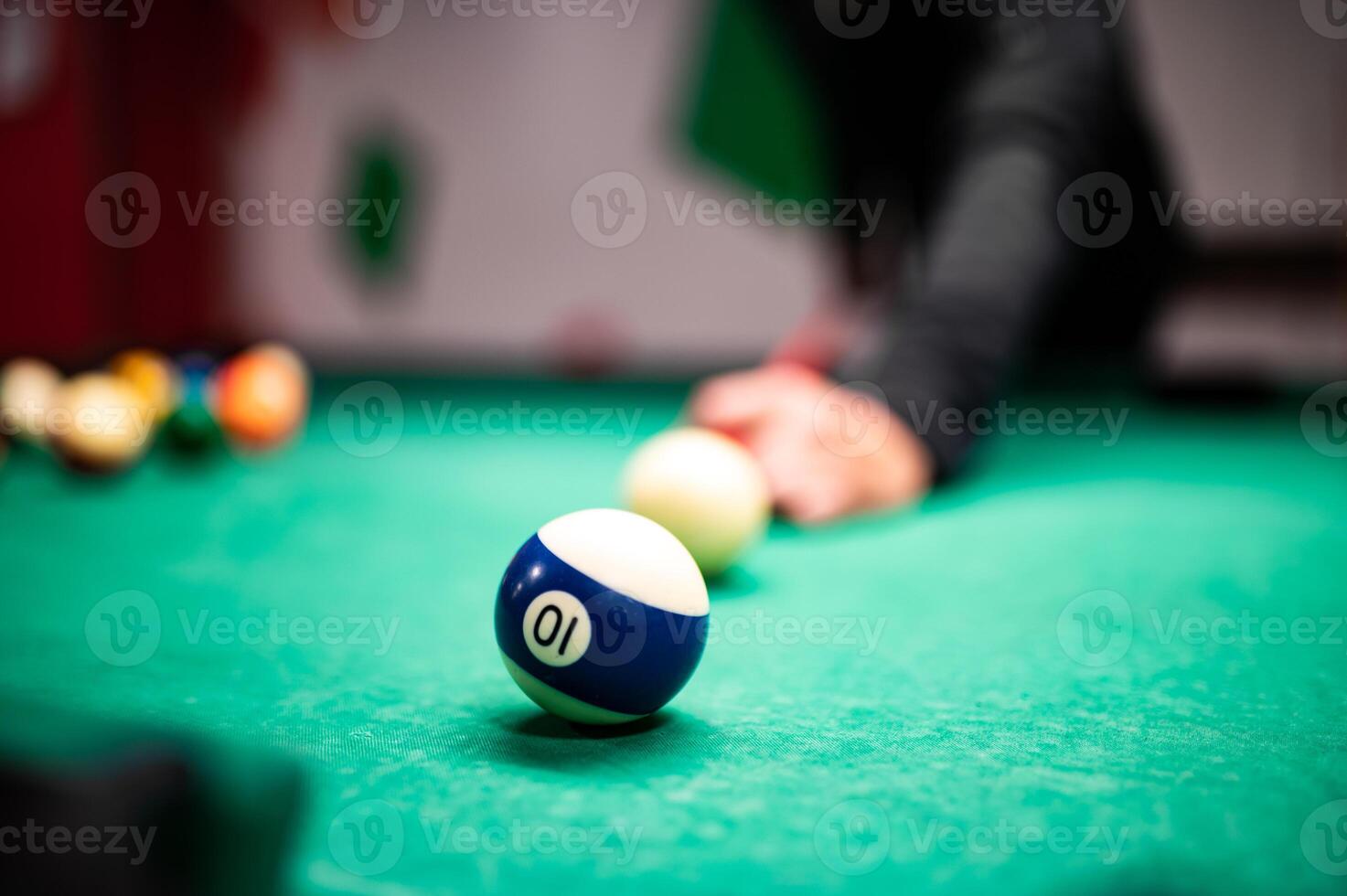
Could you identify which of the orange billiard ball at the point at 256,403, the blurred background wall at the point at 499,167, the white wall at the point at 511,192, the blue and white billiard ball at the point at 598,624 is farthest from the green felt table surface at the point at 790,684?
the white wall at the point at 511,192

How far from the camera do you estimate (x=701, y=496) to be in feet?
5.06

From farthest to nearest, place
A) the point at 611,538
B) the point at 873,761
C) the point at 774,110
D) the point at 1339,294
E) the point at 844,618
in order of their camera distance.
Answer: the point at 1339,294
the point at 774,110
the point at 844,618
the point at 611,538
the point at 873,761

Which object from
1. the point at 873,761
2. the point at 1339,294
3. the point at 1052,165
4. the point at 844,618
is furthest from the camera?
the point at 1339,294

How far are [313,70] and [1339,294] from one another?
642 cm

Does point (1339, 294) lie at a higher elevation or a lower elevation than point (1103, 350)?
higher

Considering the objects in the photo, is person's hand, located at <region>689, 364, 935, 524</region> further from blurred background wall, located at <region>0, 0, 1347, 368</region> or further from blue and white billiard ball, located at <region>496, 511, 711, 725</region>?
blurred background wall, located at <region>0, 0, 1347, 368</region>

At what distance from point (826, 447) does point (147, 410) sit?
1.56 m

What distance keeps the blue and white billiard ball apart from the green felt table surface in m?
0.04

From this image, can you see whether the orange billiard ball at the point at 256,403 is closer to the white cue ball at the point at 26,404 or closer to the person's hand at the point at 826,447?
the white cue ball at the point at 26,404

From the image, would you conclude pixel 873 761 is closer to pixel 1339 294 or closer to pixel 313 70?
pixel 1339 294

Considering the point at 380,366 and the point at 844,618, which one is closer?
the point at 844,618

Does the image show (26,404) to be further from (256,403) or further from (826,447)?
(826,447)

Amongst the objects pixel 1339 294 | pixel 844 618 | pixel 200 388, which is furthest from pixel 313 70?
pixel 844 618

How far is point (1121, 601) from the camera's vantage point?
144 centimetres
